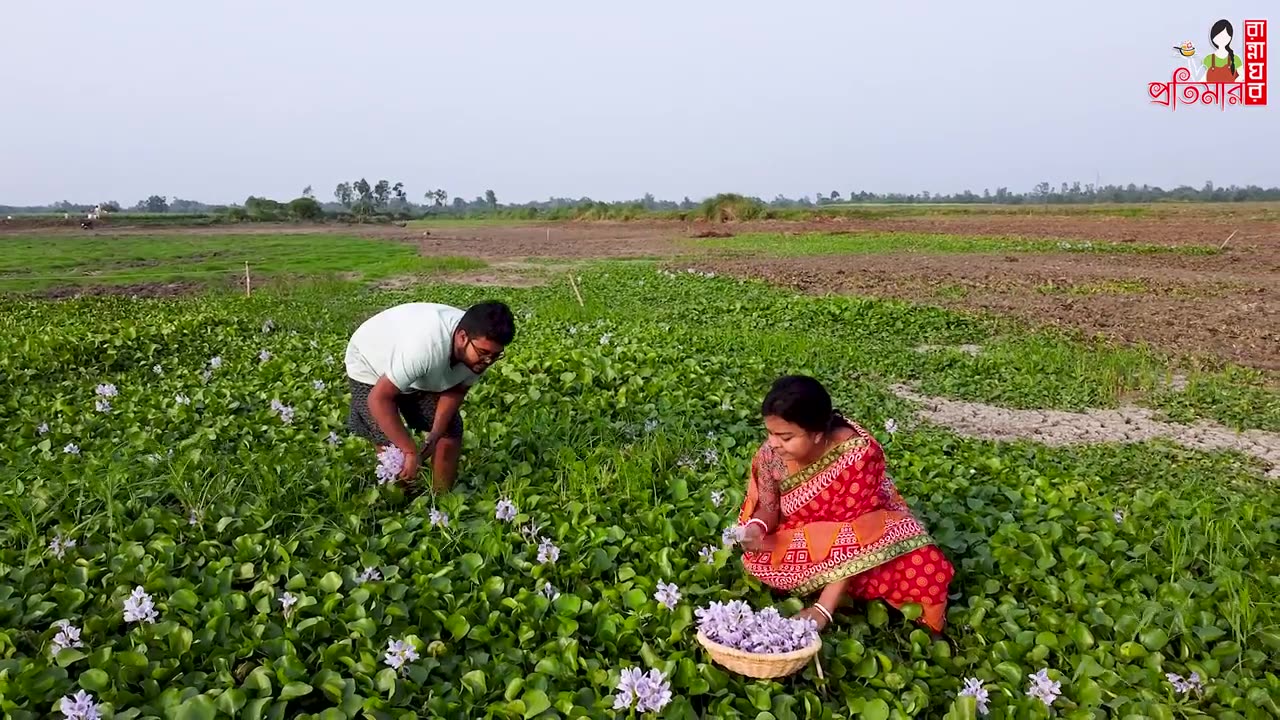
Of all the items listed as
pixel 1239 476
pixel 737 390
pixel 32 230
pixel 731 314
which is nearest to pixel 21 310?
pixel 731 314

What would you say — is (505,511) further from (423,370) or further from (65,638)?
(65,638)

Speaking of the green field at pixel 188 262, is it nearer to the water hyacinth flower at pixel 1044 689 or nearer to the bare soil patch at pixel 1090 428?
the bare soil patch at pixel 1090 428

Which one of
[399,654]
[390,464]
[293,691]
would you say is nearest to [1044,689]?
[399,654]

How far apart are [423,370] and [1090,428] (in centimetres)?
494

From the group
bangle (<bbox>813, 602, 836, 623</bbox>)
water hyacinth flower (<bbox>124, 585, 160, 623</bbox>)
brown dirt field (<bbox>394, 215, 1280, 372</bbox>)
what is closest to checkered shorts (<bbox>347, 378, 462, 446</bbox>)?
water hyacinth flower (<bbox>124, 585, 160, 623</bbox>)

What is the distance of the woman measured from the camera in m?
3.04

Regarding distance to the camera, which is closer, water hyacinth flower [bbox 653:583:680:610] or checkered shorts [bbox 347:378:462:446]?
water hyacinth flower [bbox 653:583:680:610]

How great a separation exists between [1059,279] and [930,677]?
1565cm

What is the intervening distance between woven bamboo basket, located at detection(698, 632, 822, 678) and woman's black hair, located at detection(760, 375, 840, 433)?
70 cm

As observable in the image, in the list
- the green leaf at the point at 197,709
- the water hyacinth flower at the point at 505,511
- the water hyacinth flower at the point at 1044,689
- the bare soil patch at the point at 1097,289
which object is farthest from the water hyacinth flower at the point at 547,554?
the bare soil patch at the point at 1097,289

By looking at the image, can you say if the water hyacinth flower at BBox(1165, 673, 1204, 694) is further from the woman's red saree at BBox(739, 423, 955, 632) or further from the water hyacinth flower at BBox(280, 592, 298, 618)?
the water hyacinth flower at BBox(280, 592, 298, 618)

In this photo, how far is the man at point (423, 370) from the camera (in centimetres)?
348

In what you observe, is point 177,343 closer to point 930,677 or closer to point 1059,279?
point 930,677

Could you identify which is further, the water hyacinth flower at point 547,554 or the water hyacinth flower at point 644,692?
the water hyacinth flower at point 547,554
